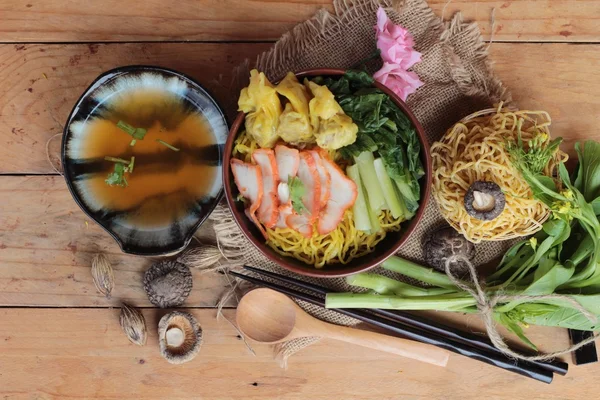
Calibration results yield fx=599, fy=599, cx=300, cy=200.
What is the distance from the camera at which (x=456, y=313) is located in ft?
6.21

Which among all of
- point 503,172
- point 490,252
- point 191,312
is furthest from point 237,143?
point 490,252

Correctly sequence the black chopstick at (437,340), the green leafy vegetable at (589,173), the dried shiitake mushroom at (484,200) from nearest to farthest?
the dried shiitake mushroom at (484,200), the green leafy vegetable at (589,173), the black chopstick at (437,340)

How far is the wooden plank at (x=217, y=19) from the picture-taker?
1.88m

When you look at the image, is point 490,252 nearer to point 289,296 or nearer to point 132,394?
point 289,296

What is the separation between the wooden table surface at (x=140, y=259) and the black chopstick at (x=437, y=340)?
0.29 ft

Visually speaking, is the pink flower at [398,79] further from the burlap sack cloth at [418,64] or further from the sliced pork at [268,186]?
the sliced pork at [268,186]

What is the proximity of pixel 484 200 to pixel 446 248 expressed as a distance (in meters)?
0.24

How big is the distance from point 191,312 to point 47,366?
0.50 meters

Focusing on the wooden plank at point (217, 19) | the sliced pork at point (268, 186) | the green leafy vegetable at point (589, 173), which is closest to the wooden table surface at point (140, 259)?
the wooden plank at point (217, 19)

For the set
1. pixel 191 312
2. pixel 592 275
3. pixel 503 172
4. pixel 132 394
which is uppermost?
pixel 503 172

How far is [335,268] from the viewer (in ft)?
5.58

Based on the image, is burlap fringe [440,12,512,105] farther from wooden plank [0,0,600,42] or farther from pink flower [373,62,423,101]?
pink flower [373,62,423,101]

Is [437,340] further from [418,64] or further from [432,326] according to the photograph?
[418,64]

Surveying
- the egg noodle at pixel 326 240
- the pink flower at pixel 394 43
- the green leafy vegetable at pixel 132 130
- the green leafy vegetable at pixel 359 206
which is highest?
the pink flower at pixel 394 43
